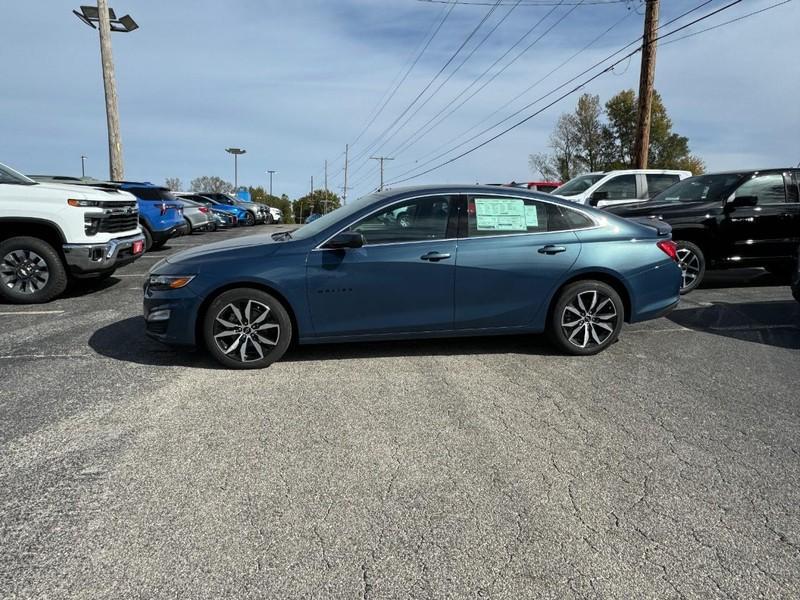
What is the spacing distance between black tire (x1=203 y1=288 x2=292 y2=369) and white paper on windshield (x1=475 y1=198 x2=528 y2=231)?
190cm

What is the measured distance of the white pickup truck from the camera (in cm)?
724

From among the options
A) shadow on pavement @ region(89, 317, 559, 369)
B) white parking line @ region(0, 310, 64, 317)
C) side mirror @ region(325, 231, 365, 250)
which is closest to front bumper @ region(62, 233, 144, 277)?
white parking line @ region(0, 310, 64, 317)

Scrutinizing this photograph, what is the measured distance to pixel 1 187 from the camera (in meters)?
7.24

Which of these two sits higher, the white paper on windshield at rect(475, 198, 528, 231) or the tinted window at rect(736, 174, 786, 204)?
the tinted window at rect(736, 174, 786, 204)

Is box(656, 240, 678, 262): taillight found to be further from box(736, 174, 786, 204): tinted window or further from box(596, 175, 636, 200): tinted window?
box(596, 175, 636, 200): tinted window

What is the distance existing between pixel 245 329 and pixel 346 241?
110cm

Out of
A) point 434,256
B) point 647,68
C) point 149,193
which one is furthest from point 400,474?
point 647,68

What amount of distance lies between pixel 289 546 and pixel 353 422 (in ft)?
4.37

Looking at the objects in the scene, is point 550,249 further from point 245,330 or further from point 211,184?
point 211,184

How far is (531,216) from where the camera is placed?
→ 210 inches

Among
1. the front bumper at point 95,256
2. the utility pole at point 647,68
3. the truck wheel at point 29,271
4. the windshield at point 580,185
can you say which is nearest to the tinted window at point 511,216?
the front bumper at point 95,256

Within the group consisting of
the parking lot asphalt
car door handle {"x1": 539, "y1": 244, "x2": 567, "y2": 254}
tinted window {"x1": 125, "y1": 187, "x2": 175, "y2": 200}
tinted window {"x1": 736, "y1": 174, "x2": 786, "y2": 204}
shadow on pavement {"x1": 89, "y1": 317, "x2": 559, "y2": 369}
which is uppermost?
tinted window {"x1": 125, "y1": 187, "x2": 175, "y2": 200}

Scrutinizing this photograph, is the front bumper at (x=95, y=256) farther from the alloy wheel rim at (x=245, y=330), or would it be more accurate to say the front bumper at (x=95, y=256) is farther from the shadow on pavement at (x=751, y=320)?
the shadow on pavement at (x=751, y=320)

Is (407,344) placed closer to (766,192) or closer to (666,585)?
(666,585)
